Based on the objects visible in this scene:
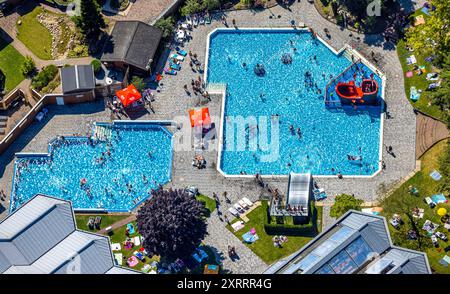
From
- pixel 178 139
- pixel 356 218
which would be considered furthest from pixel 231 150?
pixel 356 218

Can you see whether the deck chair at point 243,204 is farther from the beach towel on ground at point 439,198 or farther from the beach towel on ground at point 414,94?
the beach towel on ground at point 414,94

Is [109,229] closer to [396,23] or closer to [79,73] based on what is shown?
[79,73]

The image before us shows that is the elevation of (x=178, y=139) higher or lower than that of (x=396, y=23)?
lower

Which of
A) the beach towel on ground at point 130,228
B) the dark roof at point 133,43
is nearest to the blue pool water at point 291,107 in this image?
the dark roof at point 133,43

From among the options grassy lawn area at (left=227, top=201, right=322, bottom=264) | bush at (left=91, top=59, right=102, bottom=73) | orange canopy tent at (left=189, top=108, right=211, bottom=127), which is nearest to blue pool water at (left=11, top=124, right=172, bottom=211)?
orange canopy tent at (left=189, top=108, right=211, bottom=127)

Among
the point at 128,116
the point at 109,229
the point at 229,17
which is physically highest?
the point at 229,17

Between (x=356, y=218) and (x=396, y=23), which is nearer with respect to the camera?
(x=356, y=218)
